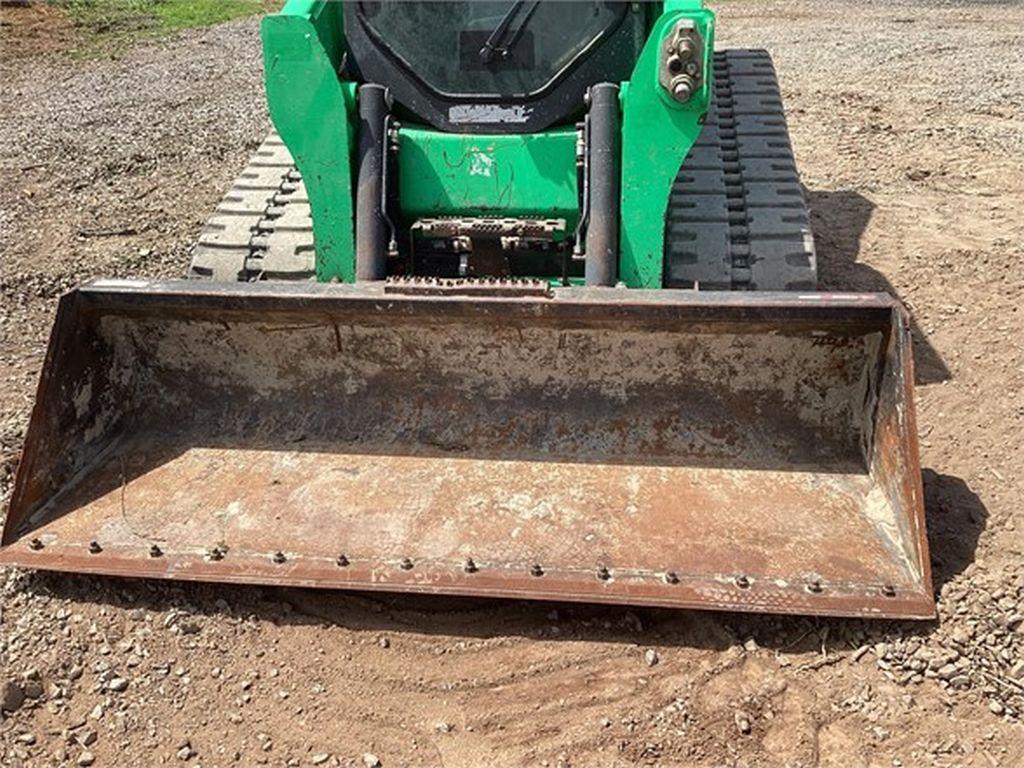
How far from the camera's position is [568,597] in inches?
111

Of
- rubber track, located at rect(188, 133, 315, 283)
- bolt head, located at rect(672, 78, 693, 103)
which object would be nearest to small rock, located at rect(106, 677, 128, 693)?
rubber track, located at rect(188, 133, 315, 283)

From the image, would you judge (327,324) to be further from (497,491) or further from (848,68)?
(848,68)

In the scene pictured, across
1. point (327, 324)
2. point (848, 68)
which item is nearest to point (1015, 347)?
point (327, 324)

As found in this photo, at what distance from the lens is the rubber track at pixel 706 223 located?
4.12 meters

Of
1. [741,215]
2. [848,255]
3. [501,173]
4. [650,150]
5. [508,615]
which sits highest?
[650,150]

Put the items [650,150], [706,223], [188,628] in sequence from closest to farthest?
[188,628] < [650,150] < [706,223]

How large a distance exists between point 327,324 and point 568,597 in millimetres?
1371

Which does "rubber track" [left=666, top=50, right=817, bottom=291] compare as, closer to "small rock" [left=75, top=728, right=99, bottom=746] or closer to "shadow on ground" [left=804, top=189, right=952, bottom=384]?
"shadow on ground" [left=804, top=189, right=952, bottom=384]

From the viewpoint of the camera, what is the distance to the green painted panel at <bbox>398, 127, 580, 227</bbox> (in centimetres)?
413

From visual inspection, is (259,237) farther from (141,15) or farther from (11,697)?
(141,15)

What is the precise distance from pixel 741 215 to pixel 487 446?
1.67 metres

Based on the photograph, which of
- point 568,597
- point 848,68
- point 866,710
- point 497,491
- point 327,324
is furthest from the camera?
point 848,68

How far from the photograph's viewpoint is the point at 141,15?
1566 cm

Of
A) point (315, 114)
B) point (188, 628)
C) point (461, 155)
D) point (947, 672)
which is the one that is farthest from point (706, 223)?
point (188, 628)
